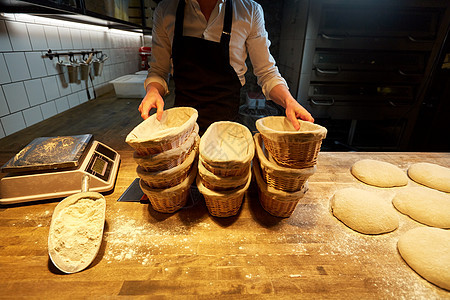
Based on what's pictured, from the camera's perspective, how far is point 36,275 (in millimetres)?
660

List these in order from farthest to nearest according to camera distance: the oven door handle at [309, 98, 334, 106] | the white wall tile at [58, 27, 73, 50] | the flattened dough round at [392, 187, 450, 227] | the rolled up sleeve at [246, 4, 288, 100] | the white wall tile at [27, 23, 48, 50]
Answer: the oven door handle at [309, 98, 334, 106], the white wall tile at [58, 27, 73, 50], the white wall tile at [27, 23, 48, 50], the rolled up sleeve at [246, 4, 288, 100], the flattened dough round at [392, 187, 450, 227]

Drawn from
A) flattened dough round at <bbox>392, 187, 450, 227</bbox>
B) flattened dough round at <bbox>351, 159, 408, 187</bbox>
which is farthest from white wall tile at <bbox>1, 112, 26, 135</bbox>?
flattened dough round at <bbox>392, 187, 450, 227</bbox>

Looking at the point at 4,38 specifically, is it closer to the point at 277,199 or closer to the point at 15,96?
the point at 15,96

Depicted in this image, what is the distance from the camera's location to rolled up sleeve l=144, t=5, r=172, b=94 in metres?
1.19

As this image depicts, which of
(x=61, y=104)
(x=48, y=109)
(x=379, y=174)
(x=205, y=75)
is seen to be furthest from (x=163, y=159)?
(x=61, y=104)

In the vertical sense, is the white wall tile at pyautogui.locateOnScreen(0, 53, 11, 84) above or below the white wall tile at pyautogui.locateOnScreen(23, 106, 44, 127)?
above

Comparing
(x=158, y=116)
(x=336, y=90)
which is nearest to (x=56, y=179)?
(x=158, y=116)

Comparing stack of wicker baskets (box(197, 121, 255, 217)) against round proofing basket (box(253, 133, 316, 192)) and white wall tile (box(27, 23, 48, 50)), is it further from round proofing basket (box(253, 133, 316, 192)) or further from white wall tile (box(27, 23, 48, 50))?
white wall tile (box(27, 23, 48, 50))

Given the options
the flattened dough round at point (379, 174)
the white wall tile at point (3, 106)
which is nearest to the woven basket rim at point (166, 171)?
the flattened dough round at point (379, 174)

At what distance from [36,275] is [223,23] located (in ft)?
4.10

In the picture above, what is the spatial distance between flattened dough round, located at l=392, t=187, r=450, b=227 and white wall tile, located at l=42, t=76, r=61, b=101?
8.03 ft

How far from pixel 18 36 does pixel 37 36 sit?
16cm

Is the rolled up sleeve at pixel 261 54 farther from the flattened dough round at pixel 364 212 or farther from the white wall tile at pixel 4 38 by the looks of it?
the white wall tile at pixel 4 38

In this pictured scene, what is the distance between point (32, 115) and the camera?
1.74 meters
